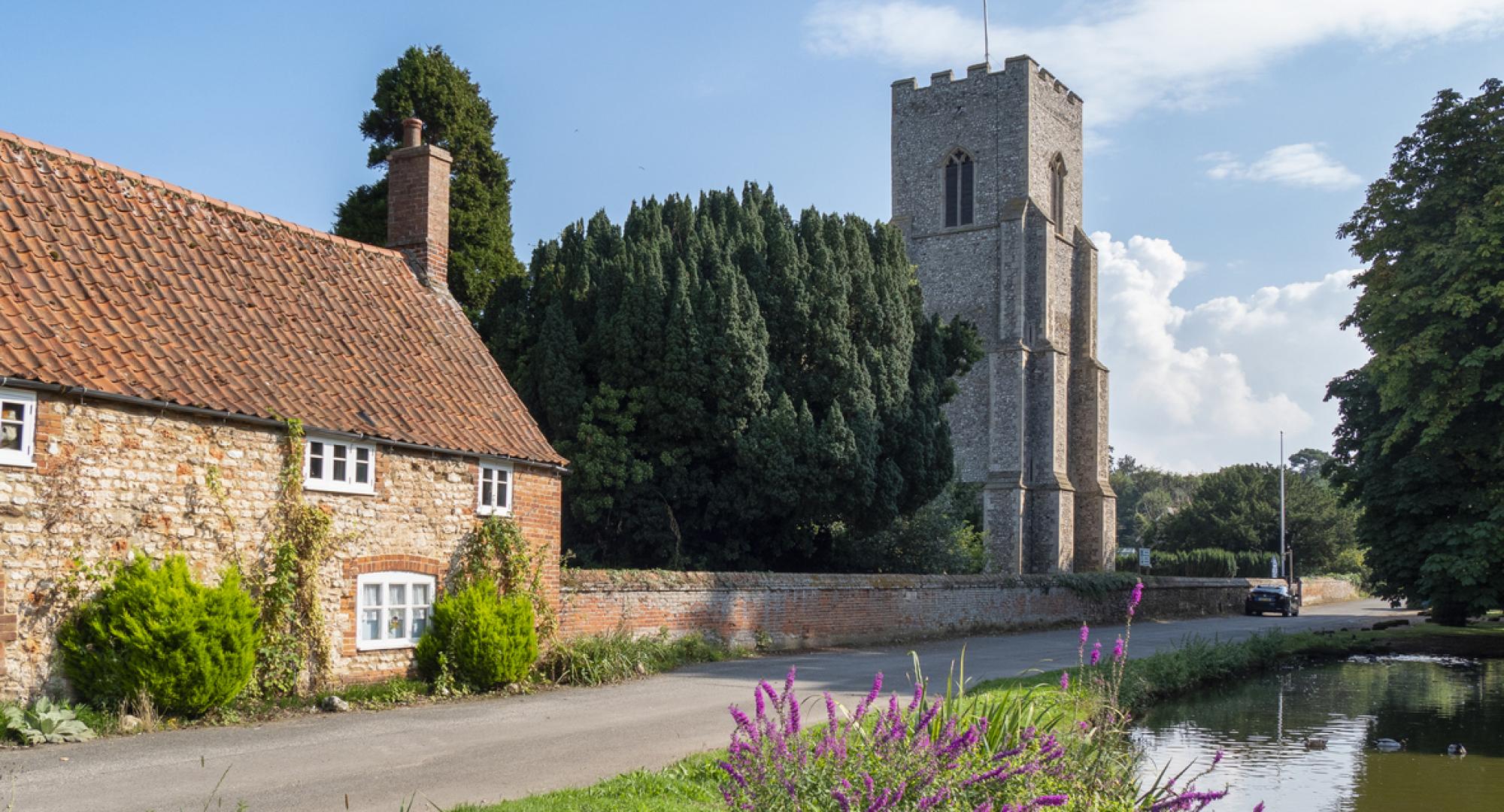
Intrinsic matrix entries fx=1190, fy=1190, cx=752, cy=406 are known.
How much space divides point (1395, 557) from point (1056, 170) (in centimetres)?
3030

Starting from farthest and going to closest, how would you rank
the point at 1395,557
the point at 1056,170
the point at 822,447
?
1. the point at 1056,170
2. the point at 1395,557
3. the point at 822,447

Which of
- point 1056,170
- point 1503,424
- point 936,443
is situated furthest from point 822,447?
point 1056,170

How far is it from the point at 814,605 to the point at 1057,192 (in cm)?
3735

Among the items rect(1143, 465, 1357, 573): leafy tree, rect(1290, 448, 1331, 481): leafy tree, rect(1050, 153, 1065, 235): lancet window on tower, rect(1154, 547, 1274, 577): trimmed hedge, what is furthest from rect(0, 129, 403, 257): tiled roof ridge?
rect(1290, 448, 1331, 481): leafy tree

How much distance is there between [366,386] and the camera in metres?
15.5

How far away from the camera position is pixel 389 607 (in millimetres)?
14773

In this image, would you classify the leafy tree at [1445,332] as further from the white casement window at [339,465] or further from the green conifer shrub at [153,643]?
the green conifer shrub at [153,643]

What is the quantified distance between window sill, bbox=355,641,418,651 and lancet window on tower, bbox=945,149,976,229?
42.3 meters

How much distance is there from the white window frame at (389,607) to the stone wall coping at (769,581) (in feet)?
8.65

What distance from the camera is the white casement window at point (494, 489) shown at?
16219 millimetres

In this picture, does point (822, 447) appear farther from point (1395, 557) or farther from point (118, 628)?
point (118, 628)

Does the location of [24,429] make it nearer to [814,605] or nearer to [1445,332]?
[814,605]

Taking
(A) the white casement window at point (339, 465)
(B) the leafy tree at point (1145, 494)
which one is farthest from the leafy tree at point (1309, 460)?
(A) the white casement window at point (339, 465)

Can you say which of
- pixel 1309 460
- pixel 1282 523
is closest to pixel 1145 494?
pixel 1309 460
